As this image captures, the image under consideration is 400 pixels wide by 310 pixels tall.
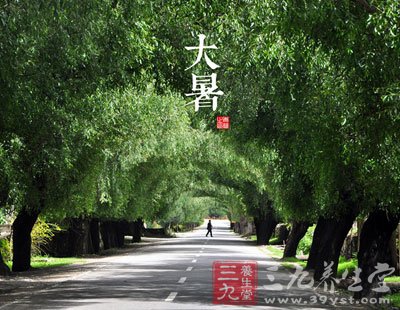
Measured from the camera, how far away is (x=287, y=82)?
1534cm

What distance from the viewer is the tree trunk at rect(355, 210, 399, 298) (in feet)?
54.5

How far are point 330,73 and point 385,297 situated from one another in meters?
6.33

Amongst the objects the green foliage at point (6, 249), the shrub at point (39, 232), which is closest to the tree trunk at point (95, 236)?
the shrub at point (39, 232)

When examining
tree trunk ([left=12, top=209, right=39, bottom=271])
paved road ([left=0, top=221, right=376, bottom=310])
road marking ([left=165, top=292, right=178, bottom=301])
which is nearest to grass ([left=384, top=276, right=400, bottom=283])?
paved road ([left=0, top=221, right=376, bottom=310])

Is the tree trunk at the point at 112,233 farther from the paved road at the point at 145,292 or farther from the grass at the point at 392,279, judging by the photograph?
the grass at the point at 392,279

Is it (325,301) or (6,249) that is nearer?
(325,301)

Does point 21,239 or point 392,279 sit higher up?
point 21,239

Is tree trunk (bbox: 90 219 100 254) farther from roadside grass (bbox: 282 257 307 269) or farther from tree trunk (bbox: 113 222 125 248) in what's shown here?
roadside grass (bbox: 282 257 307 269)

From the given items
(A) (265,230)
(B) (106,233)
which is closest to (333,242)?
(B) (106,233)

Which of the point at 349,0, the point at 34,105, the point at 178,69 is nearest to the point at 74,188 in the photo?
the point at 178,69

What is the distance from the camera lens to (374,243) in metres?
16.7

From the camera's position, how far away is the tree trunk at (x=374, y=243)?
16625 mm

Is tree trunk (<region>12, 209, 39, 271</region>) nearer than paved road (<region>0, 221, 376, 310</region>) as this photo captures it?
No

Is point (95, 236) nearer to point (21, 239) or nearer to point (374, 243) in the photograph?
point (21, 239)
